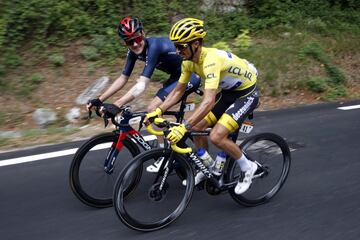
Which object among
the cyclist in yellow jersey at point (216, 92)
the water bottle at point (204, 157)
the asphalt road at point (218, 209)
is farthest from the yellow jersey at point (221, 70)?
the asphalt road at point (218, 209)

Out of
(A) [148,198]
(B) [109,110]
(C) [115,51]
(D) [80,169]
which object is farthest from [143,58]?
(C) [115,51]

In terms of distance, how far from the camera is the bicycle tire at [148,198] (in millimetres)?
3895

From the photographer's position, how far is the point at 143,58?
16.1ft

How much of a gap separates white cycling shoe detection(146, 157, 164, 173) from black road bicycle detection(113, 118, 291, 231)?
1.4 inches

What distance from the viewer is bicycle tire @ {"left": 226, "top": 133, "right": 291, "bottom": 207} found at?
454 cm

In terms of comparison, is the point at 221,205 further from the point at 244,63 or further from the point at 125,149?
→ the point at 244,63

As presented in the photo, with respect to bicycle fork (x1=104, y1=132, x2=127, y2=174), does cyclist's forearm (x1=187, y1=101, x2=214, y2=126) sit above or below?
above

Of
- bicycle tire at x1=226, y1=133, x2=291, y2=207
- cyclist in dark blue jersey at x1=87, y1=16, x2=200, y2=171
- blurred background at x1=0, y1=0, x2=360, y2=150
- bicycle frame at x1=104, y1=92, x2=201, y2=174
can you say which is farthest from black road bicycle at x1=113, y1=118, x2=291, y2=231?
blurred background at x1=0, y1=0, x2=360, y2=150

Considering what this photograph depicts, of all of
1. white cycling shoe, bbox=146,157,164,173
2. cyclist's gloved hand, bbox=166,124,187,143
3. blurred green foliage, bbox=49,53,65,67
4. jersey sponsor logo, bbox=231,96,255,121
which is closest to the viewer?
cyclist's gloved hand, bbox=166,124,187,143

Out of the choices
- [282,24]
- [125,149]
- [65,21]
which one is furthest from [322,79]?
[125,149]

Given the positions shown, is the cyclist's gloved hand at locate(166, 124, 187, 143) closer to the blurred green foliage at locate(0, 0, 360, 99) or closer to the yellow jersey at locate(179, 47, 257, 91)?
the yellow jersey at locate(179, 47, 257, 91)

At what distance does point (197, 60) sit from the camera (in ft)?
13.7

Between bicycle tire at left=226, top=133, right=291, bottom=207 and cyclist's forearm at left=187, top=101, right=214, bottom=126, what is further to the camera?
bicycle tire at left=226, top=133, right=291, bottom=207

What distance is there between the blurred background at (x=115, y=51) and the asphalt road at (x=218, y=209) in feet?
5.79
